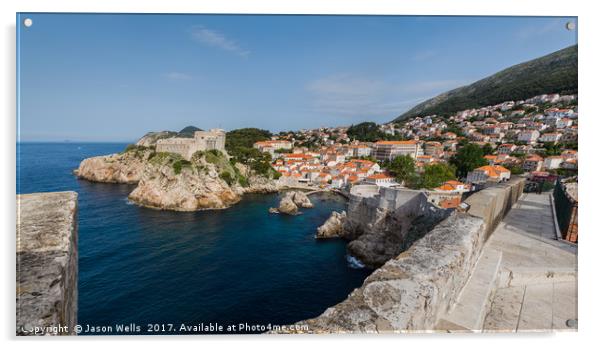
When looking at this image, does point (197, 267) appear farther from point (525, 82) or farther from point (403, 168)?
point (525, 82)

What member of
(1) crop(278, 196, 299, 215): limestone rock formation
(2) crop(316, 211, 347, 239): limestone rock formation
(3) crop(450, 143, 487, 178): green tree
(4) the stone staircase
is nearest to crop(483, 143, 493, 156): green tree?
(3) crop(450, 143, 487, 178): green tree

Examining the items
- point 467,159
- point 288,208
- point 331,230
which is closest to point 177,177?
point 288,208

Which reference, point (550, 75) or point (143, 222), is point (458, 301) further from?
point (143, 222)

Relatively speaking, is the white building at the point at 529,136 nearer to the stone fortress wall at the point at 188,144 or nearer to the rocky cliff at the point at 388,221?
the rocky cliff at the point at 388,221

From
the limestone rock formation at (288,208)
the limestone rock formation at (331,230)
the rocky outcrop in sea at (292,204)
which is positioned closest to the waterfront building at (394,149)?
the limestone rock formation at (331,230)

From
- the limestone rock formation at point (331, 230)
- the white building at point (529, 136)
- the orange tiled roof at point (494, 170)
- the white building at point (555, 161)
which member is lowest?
the limestone rock formation at point (331, 230)
